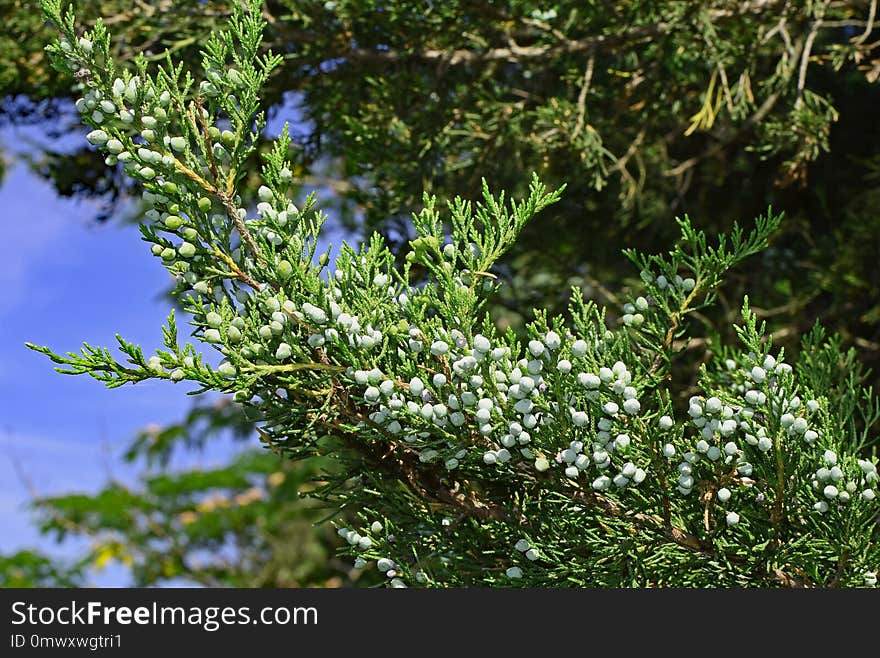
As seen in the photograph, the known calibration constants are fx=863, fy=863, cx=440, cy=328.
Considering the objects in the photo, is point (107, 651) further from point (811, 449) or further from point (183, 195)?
point (811, 449)

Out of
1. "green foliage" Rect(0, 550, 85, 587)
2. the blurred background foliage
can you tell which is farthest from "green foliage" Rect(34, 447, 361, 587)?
Result: the blurred background foliage

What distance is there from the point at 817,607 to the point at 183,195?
7.39ft

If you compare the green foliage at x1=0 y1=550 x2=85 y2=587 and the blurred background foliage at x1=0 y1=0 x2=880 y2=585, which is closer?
the blurred background foliage at x1=0 y1=0 x2=880 y2=585

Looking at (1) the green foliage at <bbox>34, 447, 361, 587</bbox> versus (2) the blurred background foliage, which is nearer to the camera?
(2) the blurred background foliage

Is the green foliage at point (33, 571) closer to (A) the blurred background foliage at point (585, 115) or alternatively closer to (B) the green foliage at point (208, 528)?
(B) the green foliage at point (208, 528)

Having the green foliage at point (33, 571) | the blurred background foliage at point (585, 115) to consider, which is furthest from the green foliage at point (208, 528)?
the blurred background foliage at point (585, 115)

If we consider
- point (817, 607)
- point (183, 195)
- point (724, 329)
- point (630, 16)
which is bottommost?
point (817, 607)

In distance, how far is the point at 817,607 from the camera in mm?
2486

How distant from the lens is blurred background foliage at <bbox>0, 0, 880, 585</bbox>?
456 cm

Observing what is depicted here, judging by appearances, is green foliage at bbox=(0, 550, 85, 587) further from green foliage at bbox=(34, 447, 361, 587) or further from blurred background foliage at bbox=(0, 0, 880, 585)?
blurred background foliage at bbox=(0, 0, 880, 585)

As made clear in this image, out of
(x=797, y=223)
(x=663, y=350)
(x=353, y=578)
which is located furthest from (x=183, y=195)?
(x=353, y=578)

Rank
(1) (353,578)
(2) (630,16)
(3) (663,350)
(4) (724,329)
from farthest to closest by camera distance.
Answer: (1) (353,578), (4) (724,329), (2) (630,16), (3) (663,350)

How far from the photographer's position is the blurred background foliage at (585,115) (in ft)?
15.0

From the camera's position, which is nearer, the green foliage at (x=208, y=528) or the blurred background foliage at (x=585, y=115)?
the blurred background foliage at (x=585, y=115)
